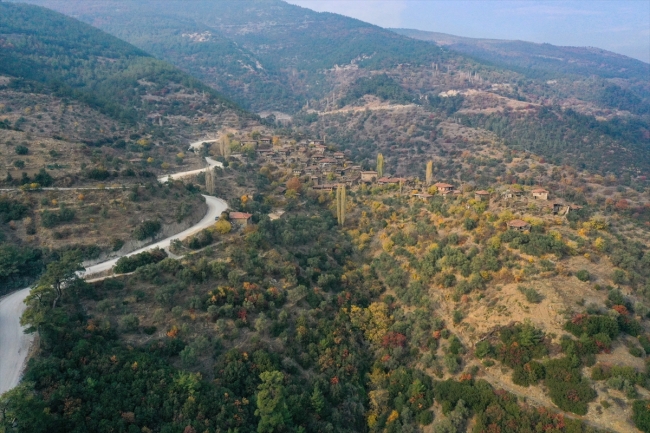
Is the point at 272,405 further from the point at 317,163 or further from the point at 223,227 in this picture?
the point at 317,163

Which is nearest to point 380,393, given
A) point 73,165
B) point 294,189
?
point 294,189

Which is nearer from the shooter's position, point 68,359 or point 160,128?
point 68,359

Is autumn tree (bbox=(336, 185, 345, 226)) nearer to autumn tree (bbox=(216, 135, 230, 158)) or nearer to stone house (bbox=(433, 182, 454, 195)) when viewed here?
stone house (bbox=(433, 182, 454, 195))

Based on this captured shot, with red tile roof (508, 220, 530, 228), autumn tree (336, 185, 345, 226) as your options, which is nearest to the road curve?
autumn tree (336, 185, 345, 226)

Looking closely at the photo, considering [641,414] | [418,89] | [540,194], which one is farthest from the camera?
[418,89]

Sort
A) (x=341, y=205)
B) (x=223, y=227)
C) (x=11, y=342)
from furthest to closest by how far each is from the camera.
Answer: (x=341, y=205) < (x=223, y=227) < (x=11, y=342)

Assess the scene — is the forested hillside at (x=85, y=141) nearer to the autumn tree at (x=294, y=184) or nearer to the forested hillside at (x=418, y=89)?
the autumn tree at (x=294, y=184)

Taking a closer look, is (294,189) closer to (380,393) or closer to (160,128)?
(380,393)

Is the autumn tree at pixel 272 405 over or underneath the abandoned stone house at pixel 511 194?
underneath

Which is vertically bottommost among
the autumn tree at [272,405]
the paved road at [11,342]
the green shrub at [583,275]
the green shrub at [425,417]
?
the green shrub at [425,417]

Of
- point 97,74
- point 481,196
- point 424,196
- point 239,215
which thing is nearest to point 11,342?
point 239,215

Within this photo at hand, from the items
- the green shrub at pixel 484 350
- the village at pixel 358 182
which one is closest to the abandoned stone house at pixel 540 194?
the village at pixel 358 182
